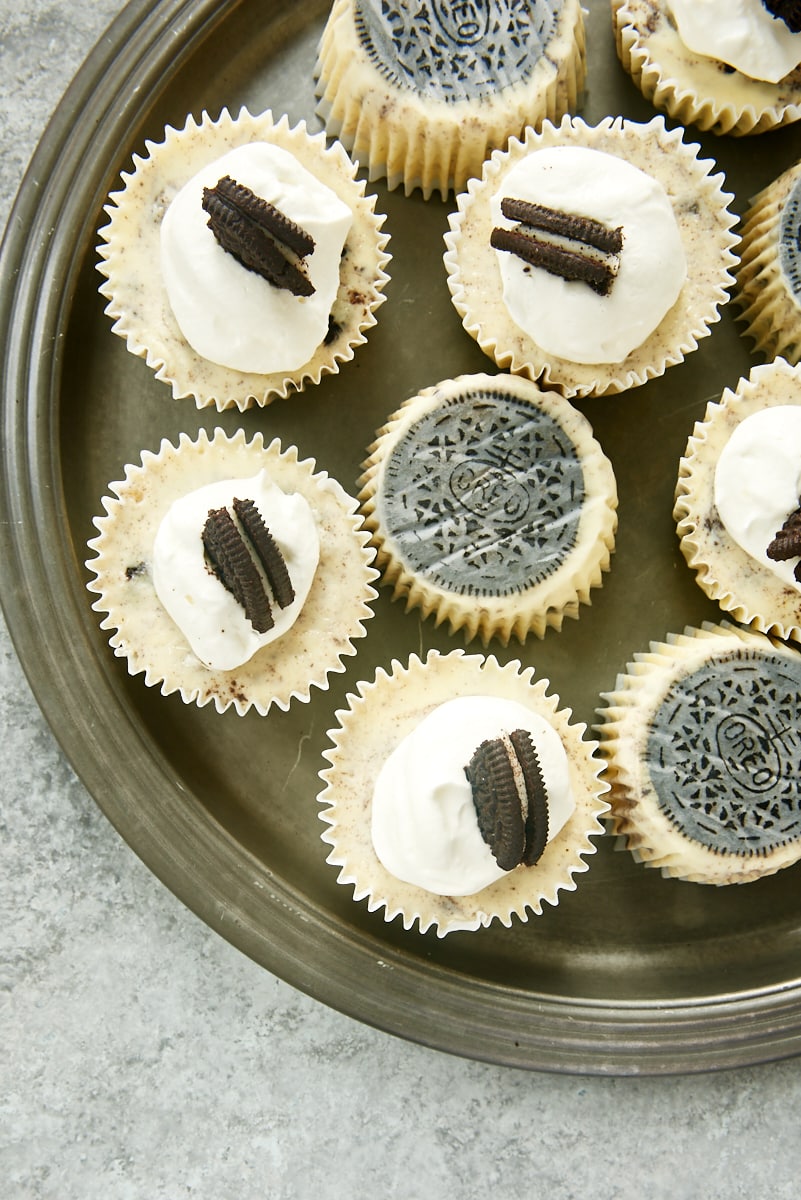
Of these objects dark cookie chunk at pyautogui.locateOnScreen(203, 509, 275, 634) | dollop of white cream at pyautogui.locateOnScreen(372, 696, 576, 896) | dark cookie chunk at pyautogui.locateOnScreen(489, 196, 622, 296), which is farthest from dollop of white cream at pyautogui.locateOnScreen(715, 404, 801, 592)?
dark cookie chunk at pyautogui.locateOnScreen(203, 509, 275, 634)

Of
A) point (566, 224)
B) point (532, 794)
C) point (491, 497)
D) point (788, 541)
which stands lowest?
point (532, 794)

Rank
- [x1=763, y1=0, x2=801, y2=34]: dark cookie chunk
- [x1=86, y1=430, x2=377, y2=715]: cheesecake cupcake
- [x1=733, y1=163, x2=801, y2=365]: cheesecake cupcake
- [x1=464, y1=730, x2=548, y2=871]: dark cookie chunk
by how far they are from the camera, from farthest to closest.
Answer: [x1=733, y1=163, x2=801, y2=365]: cheesecake cupcake < [x1=763, y1=0, x2=801, y2=34]: dark cookie chunk < [x1=86, y1=430, x2=377, y2=715]: cheesecake cupcake < [x1=464, y1=730, x2=548, y2=871]: dark cookie chunk

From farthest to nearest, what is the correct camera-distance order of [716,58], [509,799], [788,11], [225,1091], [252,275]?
1. [225,1091]
2. [716,58]
3. [788,11]
4. [252,275]
5. [509,799]

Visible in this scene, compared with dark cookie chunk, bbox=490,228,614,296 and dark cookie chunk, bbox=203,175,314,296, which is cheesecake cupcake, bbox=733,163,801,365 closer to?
dark cookie chunk, bbox=490,228,614,296

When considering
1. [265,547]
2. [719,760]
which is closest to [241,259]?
[265,547]

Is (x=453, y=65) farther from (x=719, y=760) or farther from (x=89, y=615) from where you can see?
(x=719, y=760)

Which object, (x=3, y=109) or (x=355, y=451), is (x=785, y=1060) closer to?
(x=355, y=451)
